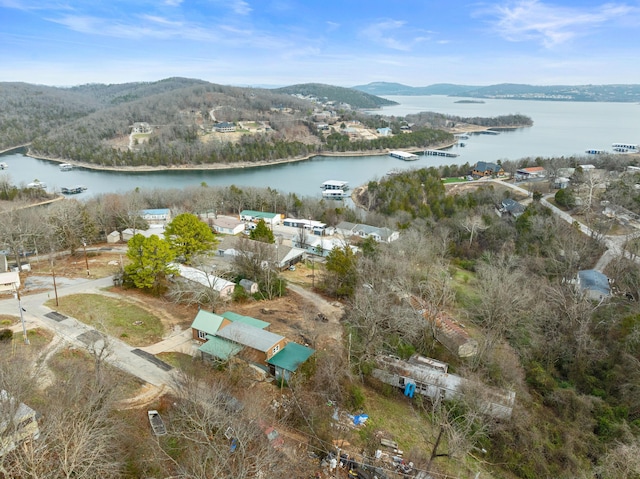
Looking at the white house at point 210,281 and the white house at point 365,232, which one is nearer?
the white house at point 210,281

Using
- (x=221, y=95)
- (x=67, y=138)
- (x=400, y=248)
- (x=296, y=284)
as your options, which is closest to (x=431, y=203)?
(x=400, y=248)

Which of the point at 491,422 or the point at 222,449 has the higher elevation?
the point at 222,449

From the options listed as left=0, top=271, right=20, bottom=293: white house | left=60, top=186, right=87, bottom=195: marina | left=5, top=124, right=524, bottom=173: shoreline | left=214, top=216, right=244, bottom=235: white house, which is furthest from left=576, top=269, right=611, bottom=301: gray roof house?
left=5, top=124, right=524, bottom=173: shoreline

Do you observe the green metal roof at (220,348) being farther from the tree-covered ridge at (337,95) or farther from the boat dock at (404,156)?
the tree-covered ridge at (337,95)

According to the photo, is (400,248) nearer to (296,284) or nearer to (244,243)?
(296,284)

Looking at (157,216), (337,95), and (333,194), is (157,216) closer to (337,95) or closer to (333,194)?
(333,194)

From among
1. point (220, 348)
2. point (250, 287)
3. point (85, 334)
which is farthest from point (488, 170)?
point (85, 334)

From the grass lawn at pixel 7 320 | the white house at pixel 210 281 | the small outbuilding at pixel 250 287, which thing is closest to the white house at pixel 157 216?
the white house at pixel 210 281
